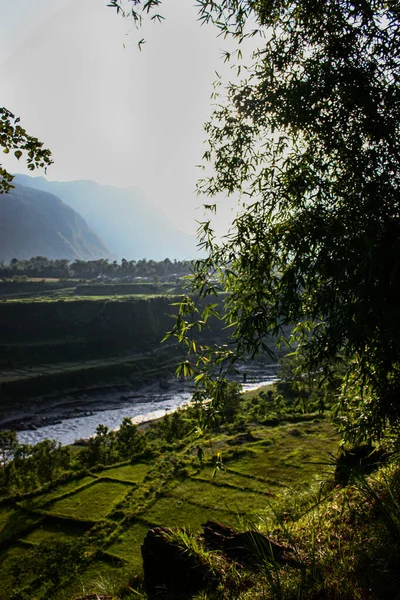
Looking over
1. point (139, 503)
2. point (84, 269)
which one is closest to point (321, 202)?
point (139, 503)

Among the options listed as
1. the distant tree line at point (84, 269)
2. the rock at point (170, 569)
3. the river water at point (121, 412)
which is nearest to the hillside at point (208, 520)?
the rock at point (170, 569)

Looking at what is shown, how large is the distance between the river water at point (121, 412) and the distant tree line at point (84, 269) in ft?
228

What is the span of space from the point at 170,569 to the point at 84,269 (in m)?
136

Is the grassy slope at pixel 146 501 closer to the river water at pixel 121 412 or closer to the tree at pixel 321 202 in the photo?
the tree at pixel 321 202

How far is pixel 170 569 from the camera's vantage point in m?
4.68

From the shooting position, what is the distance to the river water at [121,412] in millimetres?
38000

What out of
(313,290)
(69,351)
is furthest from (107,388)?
(313,290)

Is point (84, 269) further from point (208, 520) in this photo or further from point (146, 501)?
point (208, 520)

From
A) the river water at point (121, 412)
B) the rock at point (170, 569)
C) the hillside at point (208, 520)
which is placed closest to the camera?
the hillside at point (208, 520)

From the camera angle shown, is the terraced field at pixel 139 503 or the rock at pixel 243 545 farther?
the terraced field at pixel 139 503

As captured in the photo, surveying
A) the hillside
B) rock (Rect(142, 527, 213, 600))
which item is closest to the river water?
the hillside

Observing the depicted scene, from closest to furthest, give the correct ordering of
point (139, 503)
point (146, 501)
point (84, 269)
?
point (139, 503), point (146, 501), point (84, 269)

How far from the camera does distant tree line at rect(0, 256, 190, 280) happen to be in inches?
4879

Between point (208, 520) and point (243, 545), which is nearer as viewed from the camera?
point (243, 545)
